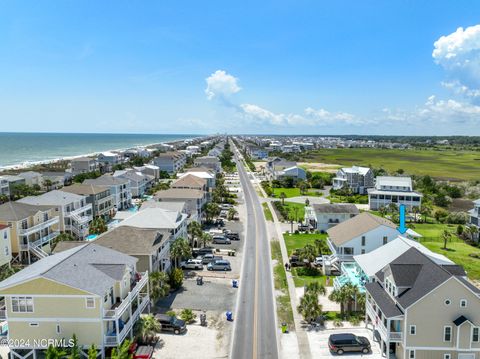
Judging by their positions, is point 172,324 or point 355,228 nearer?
point 172,324

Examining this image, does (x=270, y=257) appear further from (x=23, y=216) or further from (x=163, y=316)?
(x=23, y=216)

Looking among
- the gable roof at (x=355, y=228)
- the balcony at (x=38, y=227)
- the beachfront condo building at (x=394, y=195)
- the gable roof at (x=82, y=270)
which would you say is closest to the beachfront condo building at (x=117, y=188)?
the balcony at (x=38, y=227)

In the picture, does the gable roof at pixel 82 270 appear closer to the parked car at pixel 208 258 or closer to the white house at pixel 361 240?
the parked car at pixel 208 258

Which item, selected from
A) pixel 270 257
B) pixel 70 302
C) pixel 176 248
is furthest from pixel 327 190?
pixel 70 302

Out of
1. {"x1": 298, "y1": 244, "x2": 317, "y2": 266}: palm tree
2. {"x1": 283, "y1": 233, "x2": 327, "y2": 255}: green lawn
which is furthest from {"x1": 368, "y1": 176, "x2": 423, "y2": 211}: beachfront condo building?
{"x1": 298, "y1": 244, "x2": 317, "y2": 266}: palm tree

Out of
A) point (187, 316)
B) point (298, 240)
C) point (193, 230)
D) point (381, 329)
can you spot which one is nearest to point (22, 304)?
point (187, 316)

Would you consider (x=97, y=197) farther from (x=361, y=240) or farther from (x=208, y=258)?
(x=361, y=240)

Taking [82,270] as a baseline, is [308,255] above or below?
below

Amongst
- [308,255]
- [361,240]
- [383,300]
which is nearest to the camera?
[383,300]
